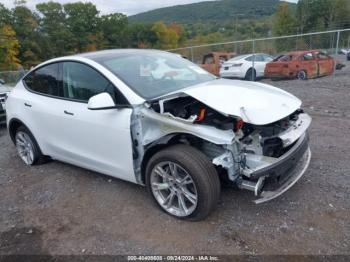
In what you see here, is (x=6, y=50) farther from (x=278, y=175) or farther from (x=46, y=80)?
(x=278, y=175)

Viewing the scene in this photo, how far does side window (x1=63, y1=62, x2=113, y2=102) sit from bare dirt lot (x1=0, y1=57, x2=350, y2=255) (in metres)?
1.19

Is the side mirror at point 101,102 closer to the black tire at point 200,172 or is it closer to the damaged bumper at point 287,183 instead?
the black tire at point 200,172

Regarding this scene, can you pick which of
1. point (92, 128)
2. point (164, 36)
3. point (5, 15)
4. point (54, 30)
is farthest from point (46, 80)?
point (164, 36)

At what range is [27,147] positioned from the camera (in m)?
4.88

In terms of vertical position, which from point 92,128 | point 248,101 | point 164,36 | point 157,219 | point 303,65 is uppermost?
point 248,101

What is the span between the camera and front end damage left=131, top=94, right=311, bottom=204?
9.39 ft

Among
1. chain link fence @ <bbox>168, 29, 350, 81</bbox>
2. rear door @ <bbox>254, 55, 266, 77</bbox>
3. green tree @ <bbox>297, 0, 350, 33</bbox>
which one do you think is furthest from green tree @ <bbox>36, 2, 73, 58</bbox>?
rear door @ <bbox>254, 55, 266, 77</bbox>

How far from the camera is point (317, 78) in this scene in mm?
13055

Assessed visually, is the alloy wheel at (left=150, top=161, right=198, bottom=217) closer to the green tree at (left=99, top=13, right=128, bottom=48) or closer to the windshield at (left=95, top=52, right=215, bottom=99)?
the windshield at (left=95, top=52, right=215, bottom=99)

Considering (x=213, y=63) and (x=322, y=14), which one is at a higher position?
(x=322, y=14)

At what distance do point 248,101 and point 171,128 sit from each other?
80cm

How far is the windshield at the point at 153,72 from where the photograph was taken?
140 inches

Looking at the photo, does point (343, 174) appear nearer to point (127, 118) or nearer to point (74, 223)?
point (127, 118)

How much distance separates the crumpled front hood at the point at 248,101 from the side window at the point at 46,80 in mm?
1889
